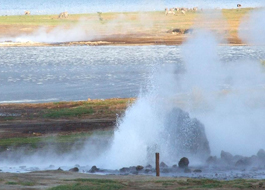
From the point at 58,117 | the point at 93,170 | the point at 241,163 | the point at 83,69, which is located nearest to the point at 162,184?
the point at 93,170

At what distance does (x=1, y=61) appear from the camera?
217ft

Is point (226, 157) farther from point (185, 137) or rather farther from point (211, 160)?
point (185, 137)

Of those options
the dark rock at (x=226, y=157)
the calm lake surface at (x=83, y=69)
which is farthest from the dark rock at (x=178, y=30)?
the dark rock at (x=226, y=157)

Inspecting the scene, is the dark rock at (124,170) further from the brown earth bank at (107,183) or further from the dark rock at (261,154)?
the dark rock at (261,154)

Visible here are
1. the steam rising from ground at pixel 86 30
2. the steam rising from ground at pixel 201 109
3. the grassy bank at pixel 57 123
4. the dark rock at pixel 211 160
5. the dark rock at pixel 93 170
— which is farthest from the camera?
the steam rising from ground at pixel 86 30

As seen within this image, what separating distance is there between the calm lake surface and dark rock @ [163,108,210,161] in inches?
576

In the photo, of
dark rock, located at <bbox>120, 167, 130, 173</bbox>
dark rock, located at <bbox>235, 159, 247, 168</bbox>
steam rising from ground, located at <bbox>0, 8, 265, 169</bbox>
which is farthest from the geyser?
dark rock, located at <bbox>235, 159, 247, 168</bbox>

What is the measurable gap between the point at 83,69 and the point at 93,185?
130 ft

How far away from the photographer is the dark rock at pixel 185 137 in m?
25.7

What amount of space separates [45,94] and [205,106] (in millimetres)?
12120

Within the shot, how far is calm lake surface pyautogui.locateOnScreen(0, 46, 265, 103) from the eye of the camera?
1751 inches

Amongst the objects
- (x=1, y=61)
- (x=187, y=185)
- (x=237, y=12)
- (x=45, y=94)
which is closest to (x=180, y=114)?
(x=187, y=185)

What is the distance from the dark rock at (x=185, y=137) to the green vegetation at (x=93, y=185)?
6.24 metres

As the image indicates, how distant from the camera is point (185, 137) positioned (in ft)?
85.6
